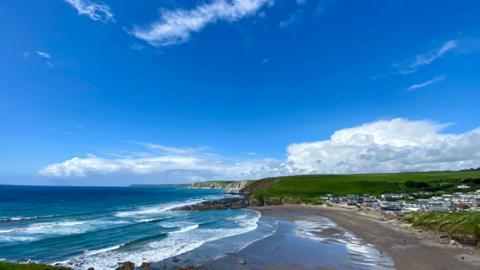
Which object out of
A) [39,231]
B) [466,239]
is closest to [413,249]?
[466,239]

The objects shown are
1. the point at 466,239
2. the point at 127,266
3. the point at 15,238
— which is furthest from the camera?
the point at 15,238

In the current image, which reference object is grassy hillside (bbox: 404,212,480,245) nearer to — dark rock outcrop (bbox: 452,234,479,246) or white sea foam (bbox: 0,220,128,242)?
dark rock outcrop (bbox: 452,234,479,246)

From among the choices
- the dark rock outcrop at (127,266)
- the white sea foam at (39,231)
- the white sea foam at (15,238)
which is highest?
the white sea foam at (39,231)

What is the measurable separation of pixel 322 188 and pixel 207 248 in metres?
97.2

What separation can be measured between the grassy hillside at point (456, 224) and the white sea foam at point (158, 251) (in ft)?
81.8

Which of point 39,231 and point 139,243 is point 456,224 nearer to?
point 139,243

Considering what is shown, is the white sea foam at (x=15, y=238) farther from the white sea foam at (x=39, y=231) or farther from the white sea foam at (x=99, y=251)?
the white sea foam at (x=99, y=251)

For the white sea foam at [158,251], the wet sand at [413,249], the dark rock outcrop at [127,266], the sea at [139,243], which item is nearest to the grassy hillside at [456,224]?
the wet sand at [413,249]

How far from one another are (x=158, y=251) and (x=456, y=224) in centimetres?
3438

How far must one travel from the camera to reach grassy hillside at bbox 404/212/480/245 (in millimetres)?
40531

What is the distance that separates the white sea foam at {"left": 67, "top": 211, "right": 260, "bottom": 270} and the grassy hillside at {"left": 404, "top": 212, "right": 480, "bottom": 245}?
24925mm

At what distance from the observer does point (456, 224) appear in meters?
45.6

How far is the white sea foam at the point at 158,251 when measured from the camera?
1241 inches

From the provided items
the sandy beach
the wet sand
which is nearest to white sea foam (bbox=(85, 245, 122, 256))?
the sandy beach
